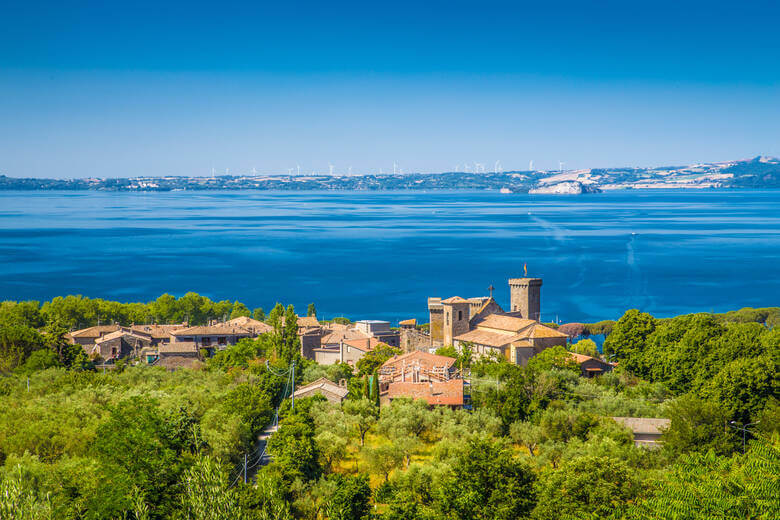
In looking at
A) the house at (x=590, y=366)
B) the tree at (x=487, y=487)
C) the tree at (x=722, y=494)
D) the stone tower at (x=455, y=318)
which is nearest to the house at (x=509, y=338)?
the stone tower at (x=455, y=318)

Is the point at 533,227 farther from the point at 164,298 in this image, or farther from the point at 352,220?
the point at 164,298

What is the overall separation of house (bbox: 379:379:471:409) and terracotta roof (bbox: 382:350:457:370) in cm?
262

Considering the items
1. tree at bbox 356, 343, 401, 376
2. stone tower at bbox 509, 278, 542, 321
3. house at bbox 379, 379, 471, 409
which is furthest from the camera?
stone tower at bbox 509, 278, 542, 321

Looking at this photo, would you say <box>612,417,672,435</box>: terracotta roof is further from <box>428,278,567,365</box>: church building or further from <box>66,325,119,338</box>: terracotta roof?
<box>66,325,119,338</box>: terracotta roof

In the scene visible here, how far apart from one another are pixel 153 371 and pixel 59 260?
7216 centimetres


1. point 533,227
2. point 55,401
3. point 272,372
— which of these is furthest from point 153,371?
point 533,227

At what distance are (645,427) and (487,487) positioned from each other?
1039cm

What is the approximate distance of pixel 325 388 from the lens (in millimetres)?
31609

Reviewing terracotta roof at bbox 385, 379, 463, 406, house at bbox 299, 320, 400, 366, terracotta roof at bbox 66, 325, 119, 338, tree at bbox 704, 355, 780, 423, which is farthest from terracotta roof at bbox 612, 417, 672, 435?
terracotta roof at bbox 66, 325, 119, 338

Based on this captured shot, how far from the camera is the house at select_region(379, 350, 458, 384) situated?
32.6m

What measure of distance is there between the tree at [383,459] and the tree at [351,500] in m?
3.20

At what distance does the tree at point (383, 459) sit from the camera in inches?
882

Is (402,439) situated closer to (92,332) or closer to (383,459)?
(383,459)

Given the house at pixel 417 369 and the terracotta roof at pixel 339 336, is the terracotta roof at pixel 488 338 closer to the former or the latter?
the house at pixel 417 369
